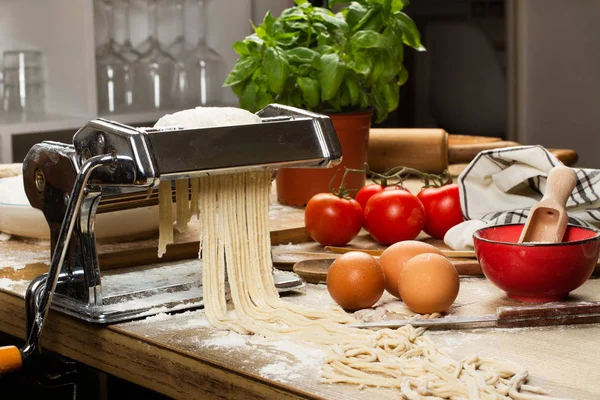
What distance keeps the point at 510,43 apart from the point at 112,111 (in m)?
1.39

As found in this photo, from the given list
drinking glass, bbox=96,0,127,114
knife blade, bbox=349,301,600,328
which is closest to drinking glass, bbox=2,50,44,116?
drinking glass, bbox=96,0,127,114

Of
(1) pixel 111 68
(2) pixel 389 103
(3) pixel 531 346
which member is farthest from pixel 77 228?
(1) pixel 111 68

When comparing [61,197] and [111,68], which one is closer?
[61,197]

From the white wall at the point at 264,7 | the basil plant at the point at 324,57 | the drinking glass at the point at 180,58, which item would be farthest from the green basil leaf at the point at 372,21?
the white wall at the point at 264,7

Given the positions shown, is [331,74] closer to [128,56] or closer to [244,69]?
[244,69]

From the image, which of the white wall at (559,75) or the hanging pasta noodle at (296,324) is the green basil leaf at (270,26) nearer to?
the hanging pasta noodle at (296,324)

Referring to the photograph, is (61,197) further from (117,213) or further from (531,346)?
(531,346)

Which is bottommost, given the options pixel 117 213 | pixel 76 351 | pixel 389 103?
pixel 76 351

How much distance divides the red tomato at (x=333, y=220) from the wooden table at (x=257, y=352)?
23 cm

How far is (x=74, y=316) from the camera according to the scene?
1087 millimetres

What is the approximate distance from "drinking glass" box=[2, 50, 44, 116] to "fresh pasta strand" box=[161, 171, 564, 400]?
1741 mm

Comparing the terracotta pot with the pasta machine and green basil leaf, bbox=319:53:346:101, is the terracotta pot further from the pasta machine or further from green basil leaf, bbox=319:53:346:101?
the pasta machine

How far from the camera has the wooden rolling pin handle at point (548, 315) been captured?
100 cm

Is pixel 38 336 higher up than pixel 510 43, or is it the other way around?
pixel 510 43
